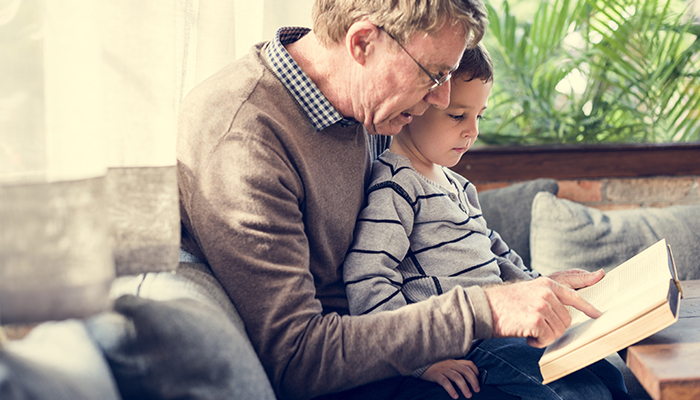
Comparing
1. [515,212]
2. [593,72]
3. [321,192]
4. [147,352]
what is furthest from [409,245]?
[593,72]

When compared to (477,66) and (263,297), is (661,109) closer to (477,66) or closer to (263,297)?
(477,66)

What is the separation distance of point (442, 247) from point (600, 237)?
0.91 meters

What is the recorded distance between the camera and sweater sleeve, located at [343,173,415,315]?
0.97m

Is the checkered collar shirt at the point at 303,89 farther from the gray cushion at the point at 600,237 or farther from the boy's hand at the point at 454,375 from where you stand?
the gray cushion at the point at 600,237

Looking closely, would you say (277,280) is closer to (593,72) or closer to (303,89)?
(303,89)

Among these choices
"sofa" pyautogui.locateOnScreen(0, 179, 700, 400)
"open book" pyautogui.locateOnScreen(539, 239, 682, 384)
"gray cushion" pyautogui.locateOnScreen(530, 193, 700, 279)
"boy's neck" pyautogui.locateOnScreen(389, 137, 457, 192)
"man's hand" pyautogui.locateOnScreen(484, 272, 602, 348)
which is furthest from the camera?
"gray cushion" pyautogui.locateOnScreen(530, 193, 700, 279)

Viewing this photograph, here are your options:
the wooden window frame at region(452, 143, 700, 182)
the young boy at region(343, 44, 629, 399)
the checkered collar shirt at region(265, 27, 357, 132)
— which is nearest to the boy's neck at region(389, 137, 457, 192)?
the young boy at region(343, 44, 629, 399)

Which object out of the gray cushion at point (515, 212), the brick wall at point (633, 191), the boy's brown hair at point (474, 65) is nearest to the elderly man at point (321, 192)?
the boy's brown hair at point (474, 65)

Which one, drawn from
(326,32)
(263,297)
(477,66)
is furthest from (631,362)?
(326,32)

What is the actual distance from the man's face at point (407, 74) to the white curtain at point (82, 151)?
15.2 inches

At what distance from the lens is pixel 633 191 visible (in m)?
2.24

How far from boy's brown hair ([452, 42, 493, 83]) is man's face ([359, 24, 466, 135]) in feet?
0.30

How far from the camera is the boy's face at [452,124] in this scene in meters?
Result: 1.17

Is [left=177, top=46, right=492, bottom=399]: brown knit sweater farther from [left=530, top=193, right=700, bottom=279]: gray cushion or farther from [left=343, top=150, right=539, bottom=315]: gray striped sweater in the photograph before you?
[left=530, top=193, right=700, bottom=279]: gray cushion
